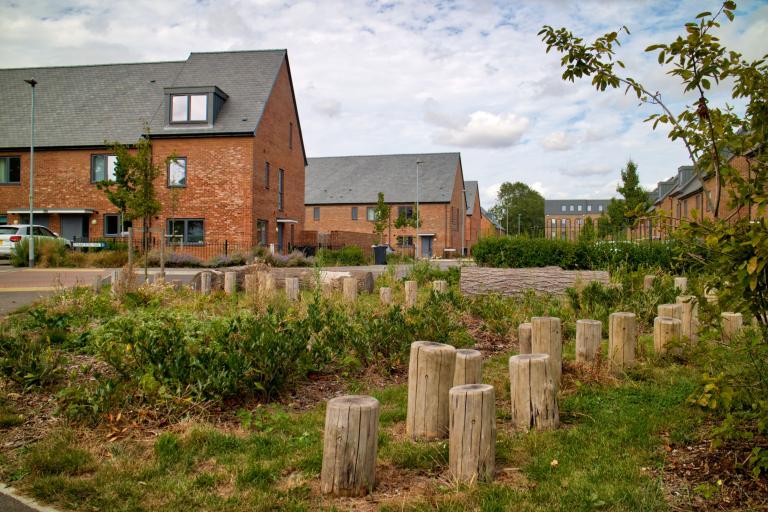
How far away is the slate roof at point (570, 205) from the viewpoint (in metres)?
141

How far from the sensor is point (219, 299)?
31.6ft

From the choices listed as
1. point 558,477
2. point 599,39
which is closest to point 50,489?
point 558,477

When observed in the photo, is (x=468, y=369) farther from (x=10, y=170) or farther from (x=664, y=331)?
(x=10, y=170)

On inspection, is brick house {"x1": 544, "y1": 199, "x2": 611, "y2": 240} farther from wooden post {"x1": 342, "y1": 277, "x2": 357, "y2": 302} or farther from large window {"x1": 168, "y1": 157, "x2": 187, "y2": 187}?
wooden post {"x1": 342, "y1": 277, "x2": 357, "y2": 302}

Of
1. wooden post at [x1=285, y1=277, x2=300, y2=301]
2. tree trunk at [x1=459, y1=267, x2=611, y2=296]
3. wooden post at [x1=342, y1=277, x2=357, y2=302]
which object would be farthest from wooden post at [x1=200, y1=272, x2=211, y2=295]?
tree trunk at [x1=459, y1=267, x2=611, y2=296]

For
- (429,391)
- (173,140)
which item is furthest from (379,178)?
(429,391)

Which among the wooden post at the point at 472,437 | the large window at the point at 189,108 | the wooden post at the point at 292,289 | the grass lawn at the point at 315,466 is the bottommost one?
the grass lawn at the point at 315,466

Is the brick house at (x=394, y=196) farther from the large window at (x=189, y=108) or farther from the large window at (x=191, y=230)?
the large window at (x=189, y=108)

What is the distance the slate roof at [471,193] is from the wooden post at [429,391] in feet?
206

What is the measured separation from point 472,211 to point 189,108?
141 ft

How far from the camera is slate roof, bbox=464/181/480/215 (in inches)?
2627

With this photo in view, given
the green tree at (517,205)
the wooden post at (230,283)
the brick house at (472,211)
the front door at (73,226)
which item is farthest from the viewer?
the green tree at (517,205)

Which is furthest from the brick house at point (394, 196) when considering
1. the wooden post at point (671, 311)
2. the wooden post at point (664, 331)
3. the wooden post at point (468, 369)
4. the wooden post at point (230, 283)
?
the wooden post at point (468, 369)

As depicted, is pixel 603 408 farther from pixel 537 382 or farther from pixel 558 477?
pixel 558 477
